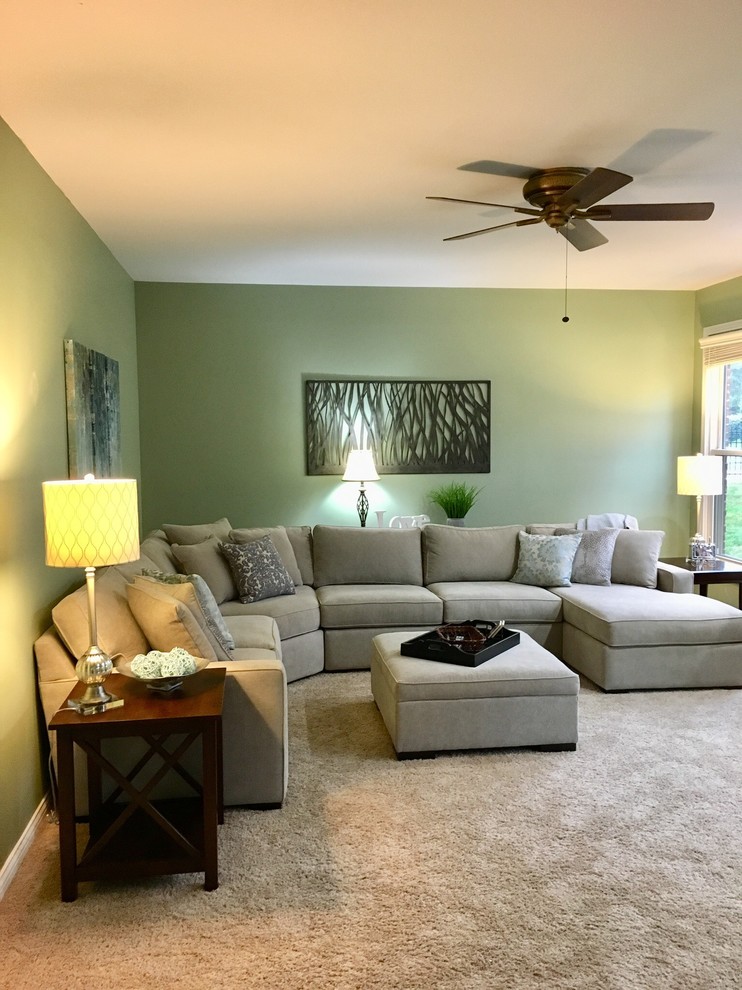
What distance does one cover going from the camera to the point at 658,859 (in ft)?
8.64

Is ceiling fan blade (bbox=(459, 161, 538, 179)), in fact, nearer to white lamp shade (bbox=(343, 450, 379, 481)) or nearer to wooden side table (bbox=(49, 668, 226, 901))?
wooden side table (bbox=(49, 668, 226, 901))

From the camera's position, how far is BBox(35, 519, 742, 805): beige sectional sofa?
117 inches

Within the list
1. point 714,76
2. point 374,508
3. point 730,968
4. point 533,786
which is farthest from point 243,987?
point 374,508

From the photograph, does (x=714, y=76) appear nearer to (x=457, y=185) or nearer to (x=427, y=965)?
(x=457, y=185)

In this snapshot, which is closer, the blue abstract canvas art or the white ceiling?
the white ceiling

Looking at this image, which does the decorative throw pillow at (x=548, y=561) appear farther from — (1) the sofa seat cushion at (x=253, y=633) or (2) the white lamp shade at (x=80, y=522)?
(2) the white lamp shade at (x=80, y=522)

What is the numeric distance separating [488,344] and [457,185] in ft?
9.12

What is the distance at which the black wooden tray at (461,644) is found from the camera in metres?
3.62

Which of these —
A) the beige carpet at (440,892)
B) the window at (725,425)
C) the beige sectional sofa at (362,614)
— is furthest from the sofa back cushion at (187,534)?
the window at (725,425)

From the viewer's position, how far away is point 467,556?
5.39 metres

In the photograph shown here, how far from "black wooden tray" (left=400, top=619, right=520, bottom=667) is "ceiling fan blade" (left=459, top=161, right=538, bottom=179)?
2140 mm

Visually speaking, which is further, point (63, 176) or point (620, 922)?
point (63, 176)

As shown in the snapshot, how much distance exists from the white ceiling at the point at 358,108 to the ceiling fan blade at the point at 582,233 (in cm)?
29

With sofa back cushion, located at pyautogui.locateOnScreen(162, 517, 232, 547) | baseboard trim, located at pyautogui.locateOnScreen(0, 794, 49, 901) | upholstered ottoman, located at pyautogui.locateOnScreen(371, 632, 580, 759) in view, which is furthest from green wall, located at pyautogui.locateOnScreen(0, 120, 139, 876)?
upholstered ottoman, located at pyautogui.locateOnScreen(371, 632, 580, 759)
